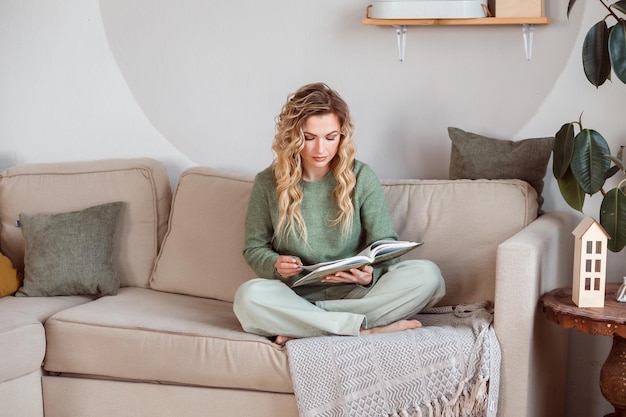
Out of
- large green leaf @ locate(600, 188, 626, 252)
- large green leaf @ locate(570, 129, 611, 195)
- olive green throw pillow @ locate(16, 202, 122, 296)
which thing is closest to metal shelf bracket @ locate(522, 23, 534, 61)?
large green leaf @ locate(570, 129, 611, 195)

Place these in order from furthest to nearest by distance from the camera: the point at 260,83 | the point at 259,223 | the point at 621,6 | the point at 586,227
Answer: the point at 260,83, the point at 259,223, the point at 621,6, the point at 586,227

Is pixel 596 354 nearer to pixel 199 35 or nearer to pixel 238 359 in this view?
pixel 238 359

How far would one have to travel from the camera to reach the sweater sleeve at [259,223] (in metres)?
2.90

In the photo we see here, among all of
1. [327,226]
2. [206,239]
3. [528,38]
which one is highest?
[528,38]

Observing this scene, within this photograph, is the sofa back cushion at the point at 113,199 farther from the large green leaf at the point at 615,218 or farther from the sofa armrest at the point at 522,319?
the large green leaf at the point at 615,218

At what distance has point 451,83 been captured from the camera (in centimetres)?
332

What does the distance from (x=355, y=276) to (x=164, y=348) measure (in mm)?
588

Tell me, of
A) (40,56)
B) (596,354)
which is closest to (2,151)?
(40,56)

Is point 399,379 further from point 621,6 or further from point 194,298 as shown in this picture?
point 621,6

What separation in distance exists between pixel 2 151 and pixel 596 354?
2.44m

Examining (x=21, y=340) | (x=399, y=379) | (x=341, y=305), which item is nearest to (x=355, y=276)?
(x=341, y=305)

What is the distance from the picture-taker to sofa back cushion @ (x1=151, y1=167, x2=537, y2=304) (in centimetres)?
294

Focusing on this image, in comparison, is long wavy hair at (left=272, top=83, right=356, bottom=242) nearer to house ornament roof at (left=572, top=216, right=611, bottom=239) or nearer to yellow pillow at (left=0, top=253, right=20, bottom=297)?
house ornament roof at (left=572, top=216, right=611, bottom=239)

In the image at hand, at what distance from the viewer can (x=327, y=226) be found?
2.84 m
